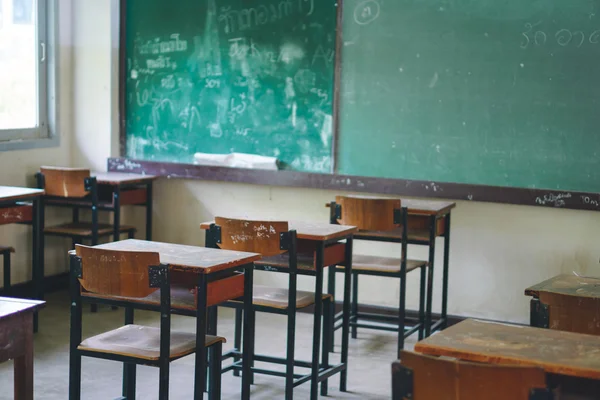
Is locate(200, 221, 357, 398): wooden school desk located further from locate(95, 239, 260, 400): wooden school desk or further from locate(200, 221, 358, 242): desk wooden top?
locate(95, 239, 260, 400): wooden school desk

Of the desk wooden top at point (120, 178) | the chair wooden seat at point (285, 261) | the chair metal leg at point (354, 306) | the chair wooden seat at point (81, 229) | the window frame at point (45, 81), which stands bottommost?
the chair metal leg at point (354, 306)

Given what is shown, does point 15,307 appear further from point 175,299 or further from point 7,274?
point 7,274

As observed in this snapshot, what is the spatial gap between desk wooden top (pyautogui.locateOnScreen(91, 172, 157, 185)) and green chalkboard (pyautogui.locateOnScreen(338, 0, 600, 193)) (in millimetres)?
1411

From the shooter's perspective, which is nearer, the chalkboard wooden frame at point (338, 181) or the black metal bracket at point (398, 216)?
the black metal bracket at point (398, 216)

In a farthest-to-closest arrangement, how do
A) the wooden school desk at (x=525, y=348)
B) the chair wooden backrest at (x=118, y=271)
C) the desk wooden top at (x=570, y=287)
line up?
1. the chair wooden backrest at (x=118, y=271)
2. the desk wooden top at (x=570, y=287)
3. the wooden school desk at (x=525, y=348)

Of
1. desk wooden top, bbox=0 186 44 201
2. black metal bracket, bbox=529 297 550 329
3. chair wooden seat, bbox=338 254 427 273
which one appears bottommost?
chair wooden seat, bbox=338 254 427 273

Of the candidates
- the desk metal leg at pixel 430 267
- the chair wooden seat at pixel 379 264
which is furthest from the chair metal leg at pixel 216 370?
the desk metal leg at pixel 430 267

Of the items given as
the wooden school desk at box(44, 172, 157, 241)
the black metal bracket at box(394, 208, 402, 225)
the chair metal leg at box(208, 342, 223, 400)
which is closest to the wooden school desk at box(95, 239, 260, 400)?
the chair metal leg at box(208, 342, 223, 400)

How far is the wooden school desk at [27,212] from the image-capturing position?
542cm

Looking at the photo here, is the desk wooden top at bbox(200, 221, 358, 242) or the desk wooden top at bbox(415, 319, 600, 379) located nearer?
the desk wooden top at bbox(415, 319, 600, 379)

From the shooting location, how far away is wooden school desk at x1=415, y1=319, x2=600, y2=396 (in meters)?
2.43

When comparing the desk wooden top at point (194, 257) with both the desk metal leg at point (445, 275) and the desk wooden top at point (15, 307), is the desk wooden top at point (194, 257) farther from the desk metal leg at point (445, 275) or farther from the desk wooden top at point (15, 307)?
the desk metal leg at point (445, 275)

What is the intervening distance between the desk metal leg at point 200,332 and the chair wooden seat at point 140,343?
35 mm

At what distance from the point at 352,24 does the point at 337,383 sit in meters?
2.46
